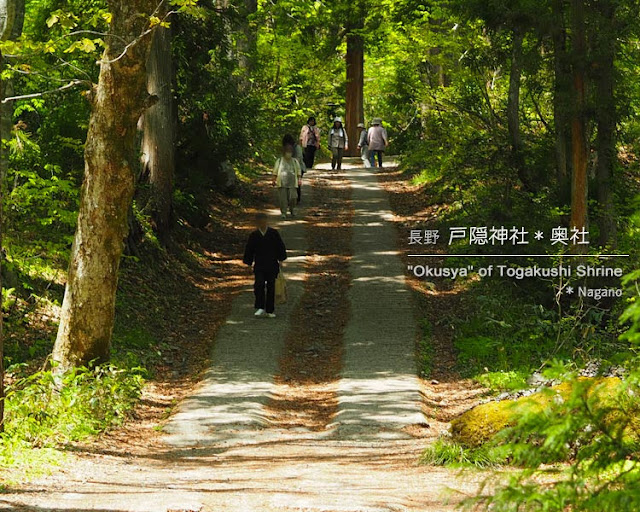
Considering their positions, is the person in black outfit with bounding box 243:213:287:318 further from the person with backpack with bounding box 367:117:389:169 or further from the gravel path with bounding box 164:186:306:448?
the person with backpack with bounding box 367:117:389:169

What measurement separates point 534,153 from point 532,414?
19.3m

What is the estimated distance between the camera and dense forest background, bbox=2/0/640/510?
12.5 m

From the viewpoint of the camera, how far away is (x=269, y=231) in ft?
52.0

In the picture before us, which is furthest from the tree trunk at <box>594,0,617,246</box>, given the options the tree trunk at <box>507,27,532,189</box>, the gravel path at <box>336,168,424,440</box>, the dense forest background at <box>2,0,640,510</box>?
the gravel path at <box>336,168,424,440</box>

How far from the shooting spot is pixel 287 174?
22.6m

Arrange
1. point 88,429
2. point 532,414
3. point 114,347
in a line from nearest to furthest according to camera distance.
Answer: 1. point 532,414
2. point 88,429
3. point 114,347

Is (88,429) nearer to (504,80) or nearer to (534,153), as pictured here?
(534,153)

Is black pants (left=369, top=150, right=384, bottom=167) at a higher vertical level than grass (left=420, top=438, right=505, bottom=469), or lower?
higher

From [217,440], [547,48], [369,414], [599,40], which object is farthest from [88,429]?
[547,48]

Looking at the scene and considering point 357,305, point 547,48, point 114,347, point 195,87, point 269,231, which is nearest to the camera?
point 114,347

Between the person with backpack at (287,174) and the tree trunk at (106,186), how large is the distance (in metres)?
10.5

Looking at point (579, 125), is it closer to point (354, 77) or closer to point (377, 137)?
point (377, 137)

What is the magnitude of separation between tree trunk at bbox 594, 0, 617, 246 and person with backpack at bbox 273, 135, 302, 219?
7.04 metres

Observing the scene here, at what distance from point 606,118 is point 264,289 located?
261 inches
